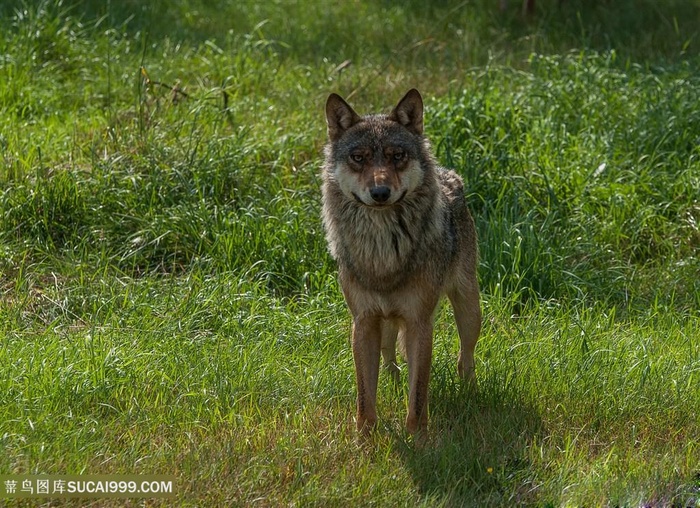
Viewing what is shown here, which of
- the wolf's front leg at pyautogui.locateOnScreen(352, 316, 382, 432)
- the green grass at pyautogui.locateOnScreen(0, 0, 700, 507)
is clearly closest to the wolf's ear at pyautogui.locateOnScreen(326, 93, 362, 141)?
the wolf's front leg at pyautogui.locateOnScreen(352, 316, 382, 432)

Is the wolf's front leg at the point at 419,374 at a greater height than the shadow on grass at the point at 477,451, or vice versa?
the wolf's front leg at the point at 419,374

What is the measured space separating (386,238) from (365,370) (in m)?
0.71

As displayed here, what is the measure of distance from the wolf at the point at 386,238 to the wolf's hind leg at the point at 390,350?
478 mm

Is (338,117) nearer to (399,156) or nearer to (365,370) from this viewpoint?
(399,156)

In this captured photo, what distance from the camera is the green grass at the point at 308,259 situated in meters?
5.13

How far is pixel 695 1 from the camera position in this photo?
13875 millimetres

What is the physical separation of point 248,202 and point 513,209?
6.62 ft

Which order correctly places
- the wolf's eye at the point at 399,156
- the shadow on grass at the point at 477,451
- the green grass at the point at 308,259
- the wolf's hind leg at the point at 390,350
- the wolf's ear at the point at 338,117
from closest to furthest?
the shadow on grass at the point at 477,451 < the green grass at the point at 308,259 < the wolf's eye at the point at 399,156 < the wolf's ear at the point at 338,117 < the wolf's hind leg at the point at 390,350

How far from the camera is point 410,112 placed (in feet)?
18.9

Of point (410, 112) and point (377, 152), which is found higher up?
point (410, 112)

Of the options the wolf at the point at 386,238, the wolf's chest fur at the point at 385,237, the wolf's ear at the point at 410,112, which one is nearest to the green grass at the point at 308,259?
the wolf at the point at 386,238

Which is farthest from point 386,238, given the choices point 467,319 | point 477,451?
point 477,451

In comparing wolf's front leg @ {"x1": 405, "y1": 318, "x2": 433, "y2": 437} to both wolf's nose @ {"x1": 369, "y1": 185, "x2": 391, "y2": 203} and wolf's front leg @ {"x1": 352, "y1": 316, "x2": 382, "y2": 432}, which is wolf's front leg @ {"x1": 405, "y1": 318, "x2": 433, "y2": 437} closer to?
wolf's front leg @ {"x1": 352, "y1": 316, "x2": 382, "y2": 432}

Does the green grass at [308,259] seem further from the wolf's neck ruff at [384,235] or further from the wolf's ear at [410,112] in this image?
the wolf's ear at [410,112]
